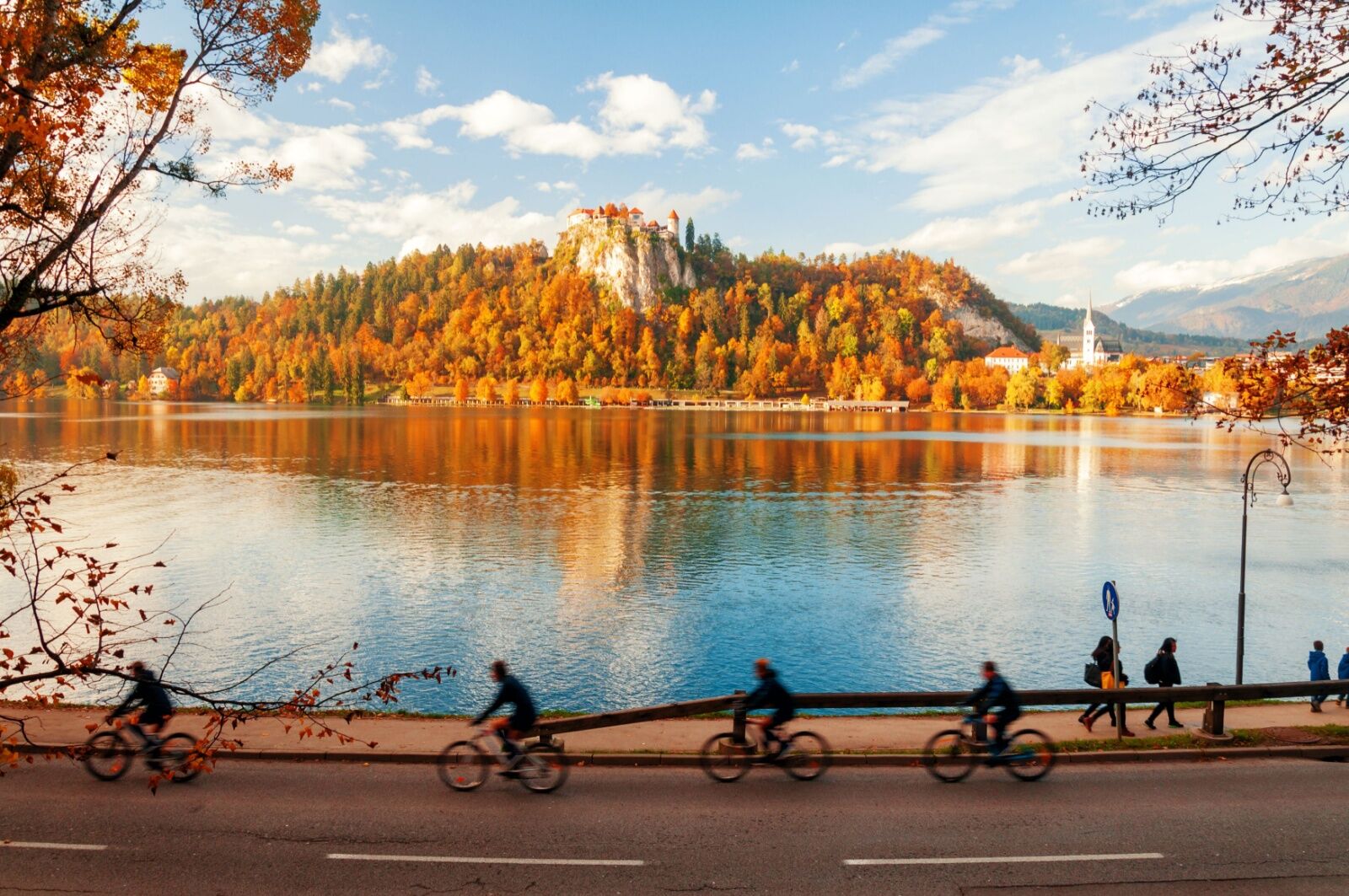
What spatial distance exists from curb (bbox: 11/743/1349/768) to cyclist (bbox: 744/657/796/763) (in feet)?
3.65

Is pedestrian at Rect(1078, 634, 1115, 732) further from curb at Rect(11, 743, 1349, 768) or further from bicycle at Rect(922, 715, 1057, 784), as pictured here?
bicycle at Rect(922, 715, 1057, 784)

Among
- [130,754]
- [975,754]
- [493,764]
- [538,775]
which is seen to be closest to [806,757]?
[975,754]

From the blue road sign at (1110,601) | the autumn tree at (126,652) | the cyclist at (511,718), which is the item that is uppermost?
the blue road sign at (1110,601)

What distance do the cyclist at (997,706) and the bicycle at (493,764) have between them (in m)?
7.32

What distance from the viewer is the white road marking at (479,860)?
11.3 metres

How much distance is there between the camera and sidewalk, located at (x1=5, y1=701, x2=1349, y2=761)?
15398 millimetres

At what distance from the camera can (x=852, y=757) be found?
1503 centimetres

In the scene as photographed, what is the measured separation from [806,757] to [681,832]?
330cm

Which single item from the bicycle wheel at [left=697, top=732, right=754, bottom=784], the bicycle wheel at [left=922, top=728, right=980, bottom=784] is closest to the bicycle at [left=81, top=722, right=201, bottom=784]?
the bicycle wheel at [left=697, top=732, right=754, bottom=784]

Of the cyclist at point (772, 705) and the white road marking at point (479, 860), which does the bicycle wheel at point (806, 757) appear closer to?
the cyclist at point (772, 705)

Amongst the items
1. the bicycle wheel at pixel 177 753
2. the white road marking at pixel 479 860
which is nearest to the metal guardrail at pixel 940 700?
the white road marking at pixel 479 860

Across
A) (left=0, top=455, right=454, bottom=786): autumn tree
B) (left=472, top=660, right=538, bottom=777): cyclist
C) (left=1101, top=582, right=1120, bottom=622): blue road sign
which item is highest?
(left=1101, top=582, right=1120, bottom=622): blue road sign

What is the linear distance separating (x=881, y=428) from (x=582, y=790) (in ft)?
538

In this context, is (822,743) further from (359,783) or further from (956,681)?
(956,681)
